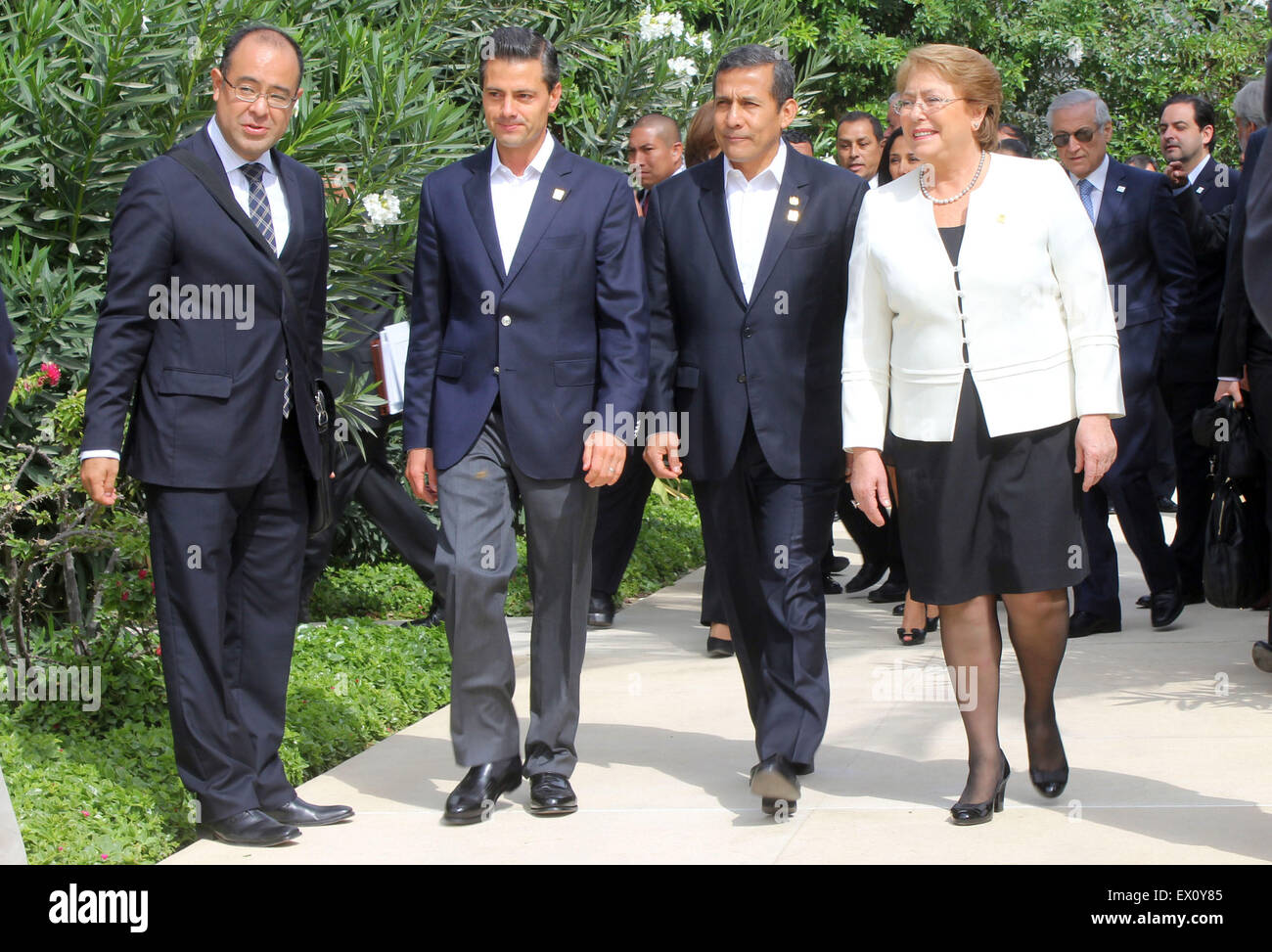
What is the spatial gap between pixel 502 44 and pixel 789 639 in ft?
6.36

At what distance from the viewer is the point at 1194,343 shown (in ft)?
26.3

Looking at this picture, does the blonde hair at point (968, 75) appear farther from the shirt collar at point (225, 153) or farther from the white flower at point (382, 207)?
the white flower at point (382, 207)

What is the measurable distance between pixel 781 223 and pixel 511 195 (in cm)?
82

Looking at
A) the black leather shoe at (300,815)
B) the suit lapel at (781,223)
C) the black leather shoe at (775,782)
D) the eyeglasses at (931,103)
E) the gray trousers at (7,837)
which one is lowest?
the black leather shoe at (300,815)

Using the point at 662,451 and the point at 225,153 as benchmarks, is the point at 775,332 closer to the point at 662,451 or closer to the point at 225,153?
the point at 662,451

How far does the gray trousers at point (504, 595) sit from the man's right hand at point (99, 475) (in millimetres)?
953

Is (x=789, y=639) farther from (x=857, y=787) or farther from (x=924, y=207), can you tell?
(x=924, y=207)

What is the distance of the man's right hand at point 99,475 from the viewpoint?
4.38 m

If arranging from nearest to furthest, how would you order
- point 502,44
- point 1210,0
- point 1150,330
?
point 502,44, point 1150,330, point 1210,0

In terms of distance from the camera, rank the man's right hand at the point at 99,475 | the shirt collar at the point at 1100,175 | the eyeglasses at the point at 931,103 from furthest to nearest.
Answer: the shirt collar at the point at 1100,175 < the eyeglasses at the point at 931,103 < the man's right hand at the point at 99,475

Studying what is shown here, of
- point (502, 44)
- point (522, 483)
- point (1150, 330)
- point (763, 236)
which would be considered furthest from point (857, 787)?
point (1150, 330)

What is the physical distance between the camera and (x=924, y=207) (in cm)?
466

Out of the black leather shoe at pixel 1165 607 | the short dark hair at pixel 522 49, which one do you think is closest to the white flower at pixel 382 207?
the short dark hair at pixel 522 49

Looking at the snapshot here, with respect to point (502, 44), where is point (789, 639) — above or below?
below
